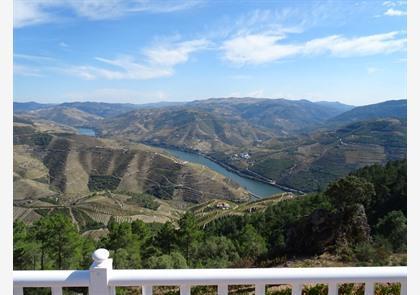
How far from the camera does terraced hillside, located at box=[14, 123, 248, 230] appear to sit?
5966 centimetres

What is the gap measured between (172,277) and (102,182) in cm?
8894

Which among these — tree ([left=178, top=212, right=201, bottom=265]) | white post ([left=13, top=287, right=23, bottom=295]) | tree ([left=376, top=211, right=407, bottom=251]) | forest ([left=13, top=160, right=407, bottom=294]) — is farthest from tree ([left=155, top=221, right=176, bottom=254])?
white post ([left=13, top=287, right=23, bottom=295])

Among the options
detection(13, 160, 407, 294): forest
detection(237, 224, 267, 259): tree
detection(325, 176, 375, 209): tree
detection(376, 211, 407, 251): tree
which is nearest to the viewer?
detection(13, 160, 407, 294): forest

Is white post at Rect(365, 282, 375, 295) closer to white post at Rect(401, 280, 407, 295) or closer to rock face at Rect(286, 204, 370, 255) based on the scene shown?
white post at Rect(401, 280, 407, 295)

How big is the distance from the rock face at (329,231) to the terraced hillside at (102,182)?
42866mm

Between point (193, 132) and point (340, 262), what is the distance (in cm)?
16397

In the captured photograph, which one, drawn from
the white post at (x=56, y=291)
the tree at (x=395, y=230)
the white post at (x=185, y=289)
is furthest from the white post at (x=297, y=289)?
the tree at (x=395, y=230)

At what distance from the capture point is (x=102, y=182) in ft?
284

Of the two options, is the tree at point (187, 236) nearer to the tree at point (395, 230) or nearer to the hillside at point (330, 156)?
the tree at point (395, 230)

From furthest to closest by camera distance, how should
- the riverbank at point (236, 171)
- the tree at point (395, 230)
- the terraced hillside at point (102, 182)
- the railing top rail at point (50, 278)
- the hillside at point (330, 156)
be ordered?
the hillside at point (330, 156) → the riverbank at point (236, 171) → the terraced hillside at point (102, 182) → the tree at point (395, 230) → the railing top rail at point (50, 278)

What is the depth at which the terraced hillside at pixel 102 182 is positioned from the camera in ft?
196

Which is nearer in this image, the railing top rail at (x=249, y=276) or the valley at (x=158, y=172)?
the railing top rail at (x=249, y=276)

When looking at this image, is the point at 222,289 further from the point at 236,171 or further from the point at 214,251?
the point at 236,171

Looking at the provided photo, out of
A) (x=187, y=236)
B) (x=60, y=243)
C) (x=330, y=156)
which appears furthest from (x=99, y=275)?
(x=330, y=156)
